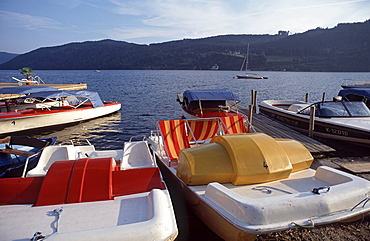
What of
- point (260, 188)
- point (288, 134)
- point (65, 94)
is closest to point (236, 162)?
point (260, 188)

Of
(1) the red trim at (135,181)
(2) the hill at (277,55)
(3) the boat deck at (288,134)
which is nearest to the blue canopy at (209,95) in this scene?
(3) the boat deck at (288,134)

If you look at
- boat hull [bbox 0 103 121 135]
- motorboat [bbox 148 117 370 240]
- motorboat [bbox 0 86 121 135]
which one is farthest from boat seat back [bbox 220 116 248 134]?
boat hull [bbox 0 103 121 135]

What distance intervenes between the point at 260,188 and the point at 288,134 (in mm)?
7063

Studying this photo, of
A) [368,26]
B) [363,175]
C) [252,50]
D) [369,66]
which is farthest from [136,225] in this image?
[368,26]

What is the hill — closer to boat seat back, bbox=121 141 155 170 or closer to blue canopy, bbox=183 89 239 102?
blue canopy, bbox=183 89 239 102

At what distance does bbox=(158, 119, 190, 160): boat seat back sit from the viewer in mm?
8516

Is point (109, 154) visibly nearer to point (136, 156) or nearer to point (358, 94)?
point (136, 156)

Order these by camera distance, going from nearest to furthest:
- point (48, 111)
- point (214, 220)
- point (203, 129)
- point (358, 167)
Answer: point (214, 220) < point (358, 167) < point (203, 129) < point (48, 111)

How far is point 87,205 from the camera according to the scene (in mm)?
4750

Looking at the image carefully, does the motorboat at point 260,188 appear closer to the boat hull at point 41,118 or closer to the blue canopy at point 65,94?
the blue canopy at point 65,94

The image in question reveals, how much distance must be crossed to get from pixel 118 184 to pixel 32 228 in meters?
1.73

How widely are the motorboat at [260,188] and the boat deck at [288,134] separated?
357cm

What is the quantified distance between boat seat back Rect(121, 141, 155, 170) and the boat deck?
599cm

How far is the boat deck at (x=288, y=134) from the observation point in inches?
390
